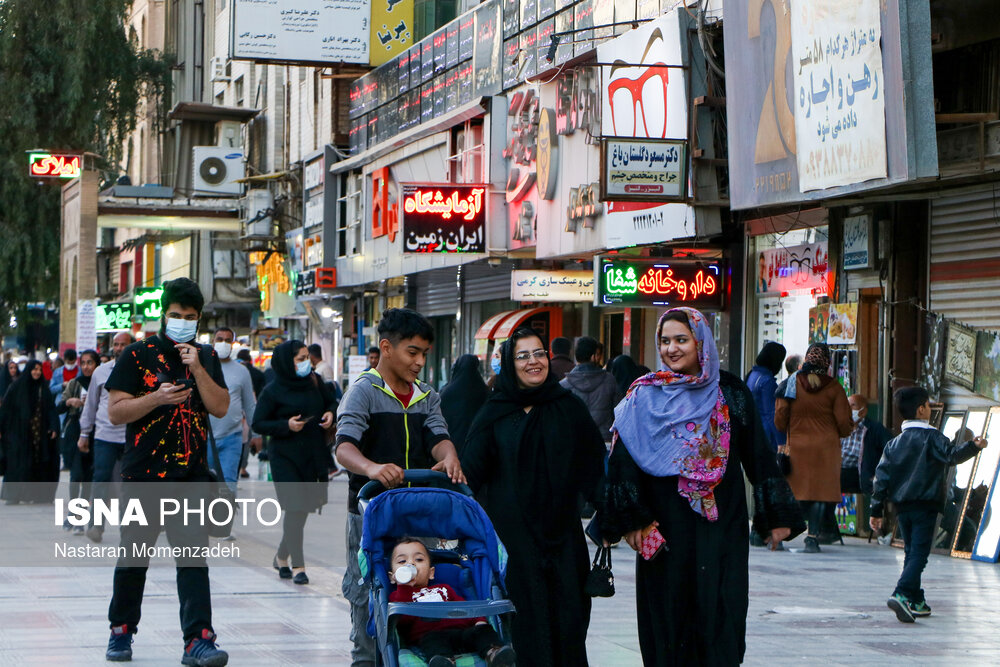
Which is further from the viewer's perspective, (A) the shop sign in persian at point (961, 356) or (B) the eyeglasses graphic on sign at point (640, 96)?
(B) the eyeglasses graphic on sign at point (640, 96)

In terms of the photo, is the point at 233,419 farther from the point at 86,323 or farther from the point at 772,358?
the point at 86,323

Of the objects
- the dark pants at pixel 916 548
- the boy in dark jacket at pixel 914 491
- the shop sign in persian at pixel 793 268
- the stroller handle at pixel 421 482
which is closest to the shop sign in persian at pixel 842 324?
the shop sign in persian at pixel 793 268

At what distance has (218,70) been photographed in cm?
4753

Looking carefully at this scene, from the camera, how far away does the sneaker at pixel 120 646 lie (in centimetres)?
859

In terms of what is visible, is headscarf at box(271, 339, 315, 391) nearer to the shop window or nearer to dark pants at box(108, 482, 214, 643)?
dark pants at box(108, 482, 214, 643)

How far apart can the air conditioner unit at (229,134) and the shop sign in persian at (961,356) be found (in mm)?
31398

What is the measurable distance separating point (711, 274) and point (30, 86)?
1015 inches

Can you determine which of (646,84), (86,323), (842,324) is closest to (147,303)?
(86,323)

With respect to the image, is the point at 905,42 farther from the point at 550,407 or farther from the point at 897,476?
the point at 550,407

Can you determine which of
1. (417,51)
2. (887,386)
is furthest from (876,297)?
(417,51)

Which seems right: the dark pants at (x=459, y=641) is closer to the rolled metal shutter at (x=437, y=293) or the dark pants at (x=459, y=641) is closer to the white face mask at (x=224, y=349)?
the white face mask at (x=224, y=349)

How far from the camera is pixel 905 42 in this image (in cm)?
1270

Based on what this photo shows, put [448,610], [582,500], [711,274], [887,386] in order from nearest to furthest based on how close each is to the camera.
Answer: [448,610] → [582,500] → [887,386] → [711,274]

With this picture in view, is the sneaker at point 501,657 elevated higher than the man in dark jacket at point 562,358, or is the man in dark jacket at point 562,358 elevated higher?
the man in dark jacket at point 562,358
